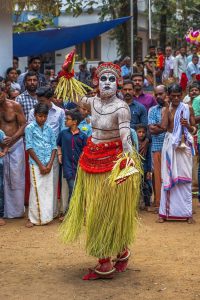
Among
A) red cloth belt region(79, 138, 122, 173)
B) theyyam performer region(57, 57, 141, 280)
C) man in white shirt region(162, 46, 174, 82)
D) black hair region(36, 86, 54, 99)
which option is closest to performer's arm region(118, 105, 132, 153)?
theyyam performer region(57, 57, 141, 280)

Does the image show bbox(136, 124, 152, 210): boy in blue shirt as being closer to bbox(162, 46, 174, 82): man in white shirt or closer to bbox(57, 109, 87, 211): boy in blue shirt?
bbox(57, 109, 87, 211): boy in blue shirt

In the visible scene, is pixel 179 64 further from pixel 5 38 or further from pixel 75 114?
pixel 75 114

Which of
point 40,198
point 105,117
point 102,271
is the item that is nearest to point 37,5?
point 40,198

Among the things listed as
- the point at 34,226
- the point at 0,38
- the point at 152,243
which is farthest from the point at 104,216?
the point at 0,38

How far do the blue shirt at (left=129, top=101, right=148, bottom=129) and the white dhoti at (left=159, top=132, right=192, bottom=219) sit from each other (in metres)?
0.76

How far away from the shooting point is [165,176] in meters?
8.67

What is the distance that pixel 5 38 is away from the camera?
485 inches

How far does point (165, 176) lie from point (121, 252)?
2.51 metres

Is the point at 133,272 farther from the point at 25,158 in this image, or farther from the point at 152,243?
the point at 25,158

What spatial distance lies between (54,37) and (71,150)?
8.89 meters

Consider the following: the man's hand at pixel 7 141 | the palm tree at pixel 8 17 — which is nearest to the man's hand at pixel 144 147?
the man's hand at pixel 7 141

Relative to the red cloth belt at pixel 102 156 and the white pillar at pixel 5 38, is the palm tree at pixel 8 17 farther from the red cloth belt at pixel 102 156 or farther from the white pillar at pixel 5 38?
the red cloth belt at pixel 102 156

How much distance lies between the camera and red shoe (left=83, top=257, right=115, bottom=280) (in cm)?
616

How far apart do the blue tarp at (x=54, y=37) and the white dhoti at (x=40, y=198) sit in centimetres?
859
